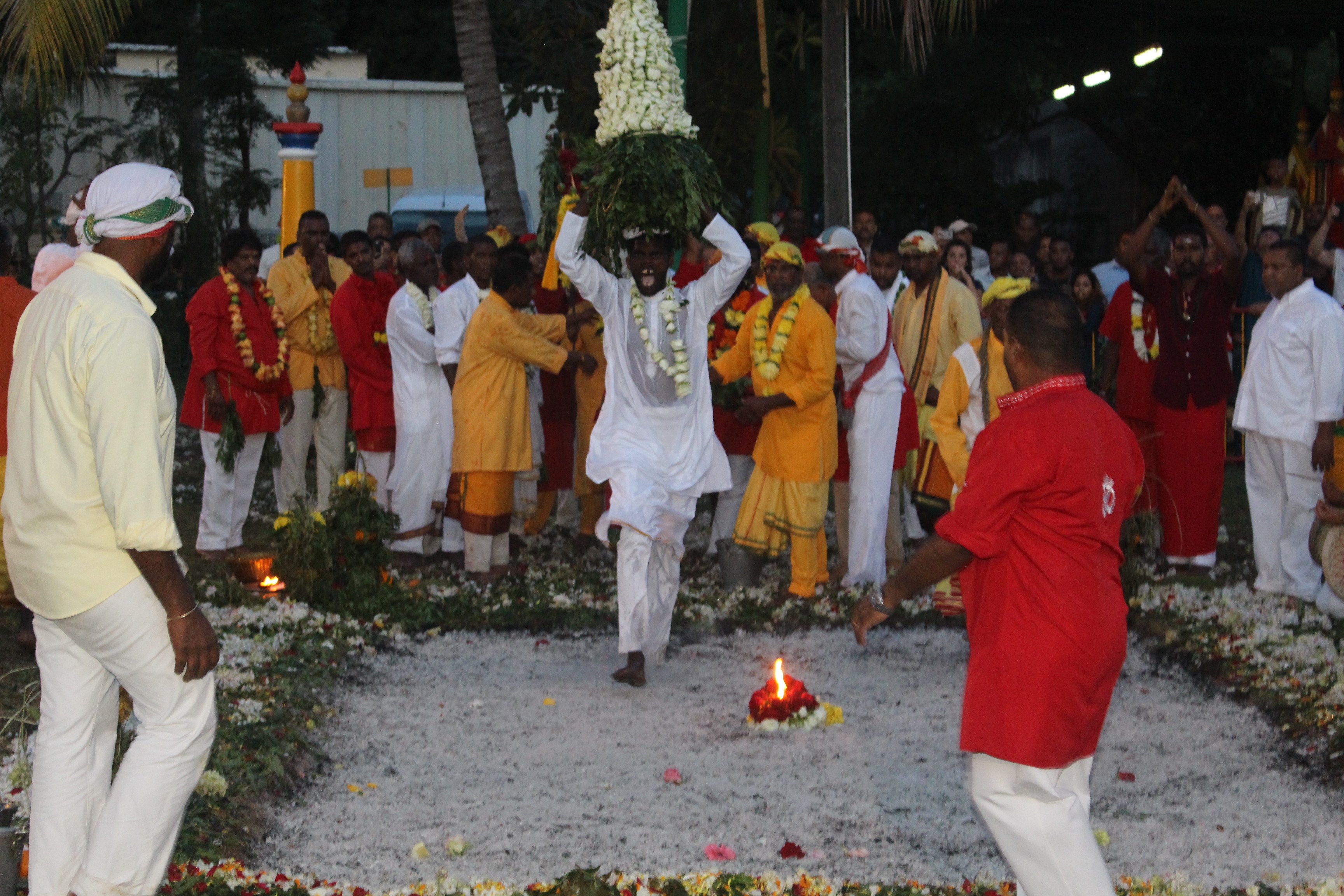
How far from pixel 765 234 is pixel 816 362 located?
1.26 meters

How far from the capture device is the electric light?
54.0 feet

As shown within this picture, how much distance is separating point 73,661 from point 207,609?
4.59m

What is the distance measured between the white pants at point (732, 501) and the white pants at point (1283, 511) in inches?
121

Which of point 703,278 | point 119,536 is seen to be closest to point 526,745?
point 703,278

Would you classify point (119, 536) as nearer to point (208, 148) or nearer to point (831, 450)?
point (831, 450)

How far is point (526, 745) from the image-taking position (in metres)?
6.54

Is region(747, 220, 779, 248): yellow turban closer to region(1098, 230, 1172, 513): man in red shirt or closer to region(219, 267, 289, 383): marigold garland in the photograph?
region(1098, 230, 1172, 513): man in red shirt

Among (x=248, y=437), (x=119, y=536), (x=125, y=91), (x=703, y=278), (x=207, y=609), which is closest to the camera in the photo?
(x=119, y=536)

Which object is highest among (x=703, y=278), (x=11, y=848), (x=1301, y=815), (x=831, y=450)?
(x=703, y=278)

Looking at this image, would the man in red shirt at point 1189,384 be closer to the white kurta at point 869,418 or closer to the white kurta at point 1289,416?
the white kurta at point 1289,416

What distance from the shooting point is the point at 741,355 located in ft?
30.0

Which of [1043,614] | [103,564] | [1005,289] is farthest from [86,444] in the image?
[1005,289]

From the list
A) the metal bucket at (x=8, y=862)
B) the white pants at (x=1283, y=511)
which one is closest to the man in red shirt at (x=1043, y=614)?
the metal bucket at (x=8, y=862)

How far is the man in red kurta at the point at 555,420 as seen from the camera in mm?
10883
